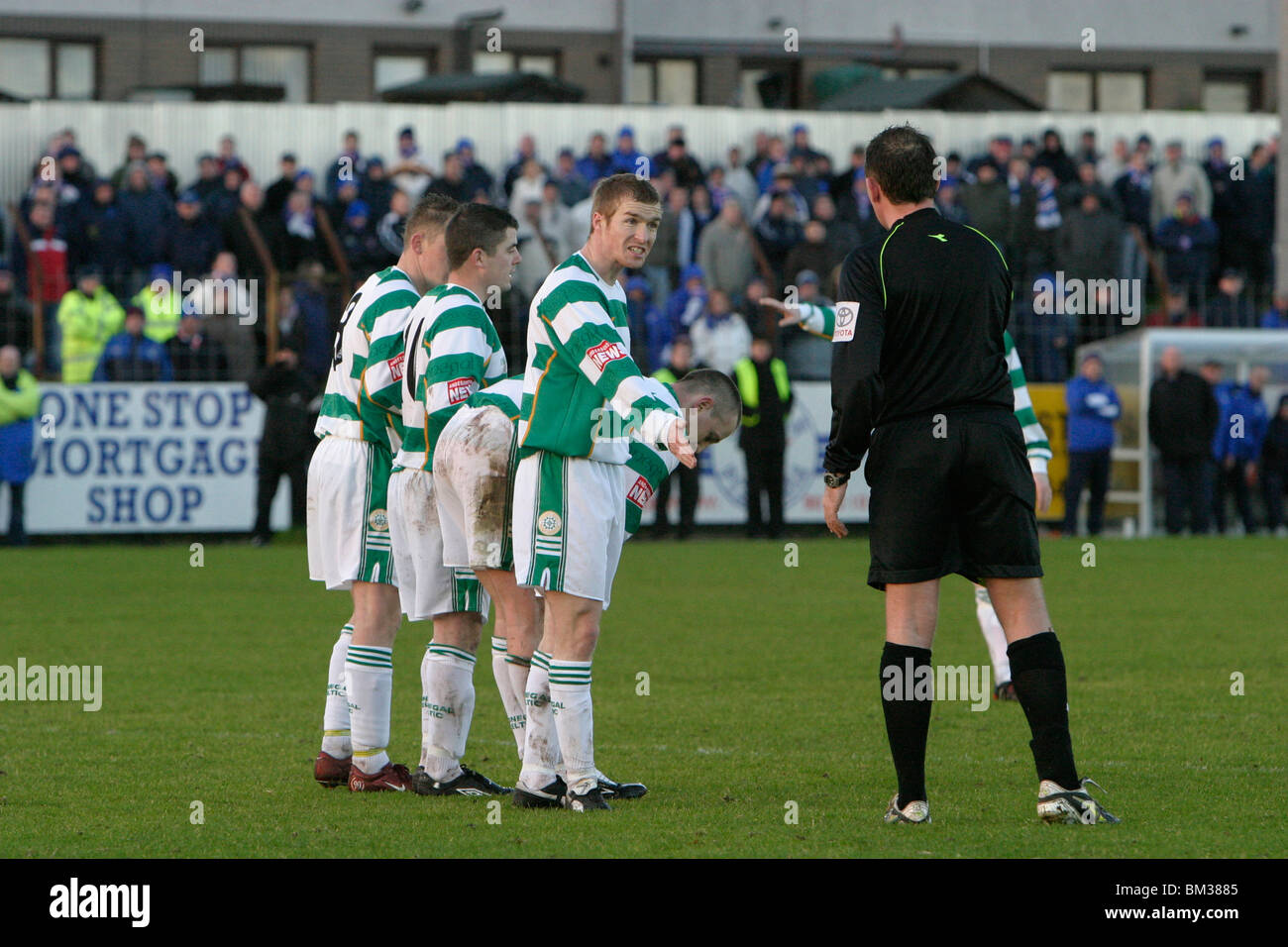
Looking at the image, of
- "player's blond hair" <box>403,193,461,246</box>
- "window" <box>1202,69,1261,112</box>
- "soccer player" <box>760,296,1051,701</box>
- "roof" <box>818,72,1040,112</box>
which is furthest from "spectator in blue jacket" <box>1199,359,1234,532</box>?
"window" <box>1202,69,1261,112</box>

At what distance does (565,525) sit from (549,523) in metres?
0.06

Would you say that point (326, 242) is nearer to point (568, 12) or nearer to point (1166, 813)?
point (568, 12)

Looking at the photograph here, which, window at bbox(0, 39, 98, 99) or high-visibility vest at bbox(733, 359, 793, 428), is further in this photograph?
window at bbox(0, 39, 98, 99)

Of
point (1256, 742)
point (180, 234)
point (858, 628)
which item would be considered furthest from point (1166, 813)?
point (180, 234)

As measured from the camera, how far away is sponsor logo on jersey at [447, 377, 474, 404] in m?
7.06

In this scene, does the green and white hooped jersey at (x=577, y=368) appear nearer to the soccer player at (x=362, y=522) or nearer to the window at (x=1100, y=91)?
the soccer player at (x=362, y=522)

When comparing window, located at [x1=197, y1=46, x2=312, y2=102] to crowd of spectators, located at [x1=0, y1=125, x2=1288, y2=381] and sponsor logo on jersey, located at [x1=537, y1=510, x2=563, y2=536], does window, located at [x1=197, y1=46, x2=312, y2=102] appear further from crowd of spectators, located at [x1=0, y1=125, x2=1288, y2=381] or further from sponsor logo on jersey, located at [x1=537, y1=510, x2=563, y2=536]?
sponsor logo on jersey, located at [x1=537, y1=510, x2=563, y2=536]

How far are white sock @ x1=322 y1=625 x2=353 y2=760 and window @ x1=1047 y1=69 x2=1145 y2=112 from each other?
1393 inches

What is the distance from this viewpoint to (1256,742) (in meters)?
8.34

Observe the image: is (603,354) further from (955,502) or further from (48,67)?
(48,67)

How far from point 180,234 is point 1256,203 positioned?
49.2 feet

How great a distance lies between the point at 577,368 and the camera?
6.76 m

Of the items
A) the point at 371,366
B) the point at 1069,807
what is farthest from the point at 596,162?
the point at 1069,807

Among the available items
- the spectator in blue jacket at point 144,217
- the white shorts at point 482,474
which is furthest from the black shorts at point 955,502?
the spectator in blue jacket at point 144,217
